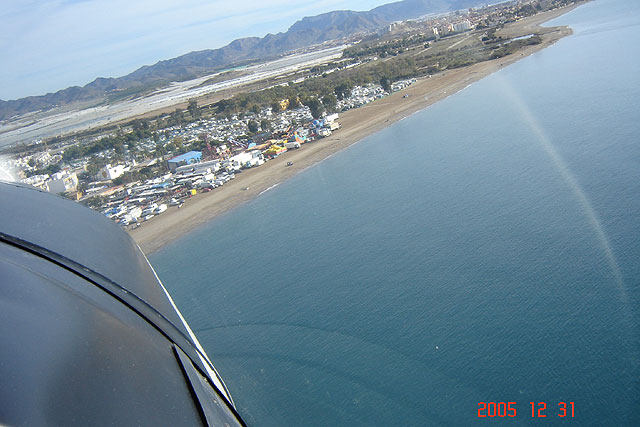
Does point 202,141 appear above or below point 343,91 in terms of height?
below

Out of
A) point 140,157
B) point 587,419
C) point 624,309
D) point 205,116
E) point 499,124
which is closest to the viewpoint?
point 587,419

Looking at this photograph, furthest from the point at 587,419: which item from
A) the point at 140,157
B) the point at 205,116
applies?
the point at 205,116

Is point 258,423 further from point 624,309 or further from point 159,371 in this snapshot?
point 159,371

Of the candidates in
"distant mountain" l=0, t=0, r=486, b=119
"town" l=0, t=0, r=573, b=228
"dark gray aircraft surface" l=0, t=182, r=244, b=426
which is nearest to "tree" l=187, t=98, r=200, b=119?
"town" l=0, t=0, r=573, b=228

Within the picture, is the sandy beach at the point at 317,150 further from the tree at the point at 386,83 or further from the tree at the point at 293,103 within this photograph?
the tree at the point at 293,103

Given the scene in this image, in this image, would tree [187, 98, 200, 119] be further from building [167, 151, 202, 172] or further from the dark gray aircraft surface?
the dark gray aircraft surface

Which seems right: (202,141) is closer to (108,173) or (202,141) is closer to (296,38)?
(108,173)

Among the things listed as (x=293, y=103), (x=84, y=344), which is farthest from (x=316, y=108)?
(x=84, y=344)
